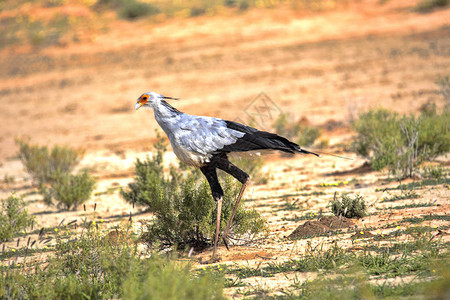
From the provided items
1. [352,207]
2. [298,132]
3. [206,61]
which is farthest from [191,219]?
[206,61]

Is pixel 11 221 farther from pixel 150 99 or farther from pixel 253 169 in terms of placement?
pixel 253 169

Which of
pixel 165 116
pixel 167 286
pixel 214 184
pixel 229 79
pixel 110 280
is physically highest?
pixel 165 116

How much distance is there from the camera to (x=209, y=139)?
530cm

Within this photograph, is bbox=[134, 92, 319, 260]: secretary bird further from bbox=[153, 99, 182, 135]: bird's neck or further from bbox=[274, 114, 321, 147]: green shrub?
bbox=[274, 114, 321, 147]: green shrub

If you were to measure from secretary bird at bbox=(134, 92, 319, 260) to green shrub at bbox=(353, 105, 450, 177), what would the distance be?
11.7 feet

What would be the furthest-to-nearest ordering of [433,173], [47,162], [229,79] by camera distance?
[229,79]
[47,162]
[433,173]

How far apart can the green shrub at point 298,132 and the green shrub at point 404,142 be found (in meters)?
2.00

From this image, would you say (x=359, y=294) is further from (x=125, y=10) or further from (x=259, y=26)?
(x=125, y=10)

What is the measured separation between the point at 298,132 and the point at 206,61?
29.1 ft

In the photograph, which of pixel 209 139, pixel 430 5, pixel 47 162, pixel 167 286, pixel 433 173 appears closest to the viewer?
pixel 167 286

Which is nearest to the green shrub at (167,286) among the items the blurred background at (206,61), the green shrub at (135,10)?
the blurred background at (206,61)

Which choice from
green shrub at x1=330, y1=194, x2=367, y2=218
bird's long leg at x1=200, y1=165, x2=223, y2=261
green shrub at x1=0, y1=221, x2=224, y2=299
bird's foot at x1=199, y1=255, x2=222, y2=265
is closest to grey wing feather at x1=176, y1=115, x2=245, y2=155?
bird's long leg at x1=200, y1=165, x2=223, y2=261

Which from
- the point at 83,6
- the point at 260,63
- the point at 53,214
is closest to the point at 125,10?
the point at 83,6

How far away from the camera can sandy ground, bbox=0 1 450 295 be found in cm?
1288
